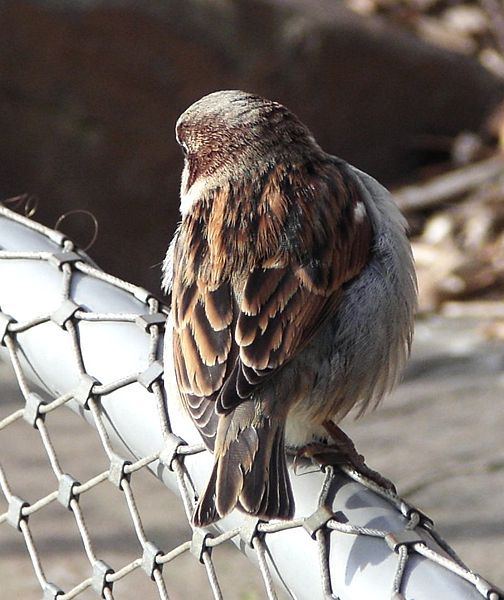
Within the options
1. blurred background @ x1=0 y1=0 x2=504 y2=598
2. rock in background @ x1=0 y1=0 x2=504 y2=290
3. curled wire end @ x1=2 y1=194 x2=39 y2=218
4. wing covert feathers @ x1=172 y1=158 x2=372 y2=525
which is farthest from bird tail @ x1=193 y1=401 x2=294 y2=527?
rock in background @ x1=0 y1=0 x2=504 y2=290

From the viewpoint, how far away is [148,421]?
5.77 ft

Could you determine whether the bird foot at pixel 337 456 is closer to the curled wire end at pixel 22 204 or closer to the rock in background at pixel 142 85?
the curled wire end at pixel 22 204

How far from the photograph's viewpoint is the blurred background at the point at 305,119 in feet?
19.0

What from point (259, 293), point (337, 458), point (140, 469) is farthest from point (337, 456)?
point (259, 293)

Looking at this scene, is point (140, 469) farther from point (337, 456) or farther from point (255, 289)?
point (255, 289)

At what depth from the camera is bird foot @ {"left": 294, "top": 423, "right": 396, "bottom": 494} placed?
1.81 metres

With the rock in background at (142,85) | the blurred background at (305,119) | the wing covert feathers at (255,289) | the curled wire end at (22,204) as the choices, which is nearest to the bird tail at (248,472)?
the wing covert feathers at (255,289)

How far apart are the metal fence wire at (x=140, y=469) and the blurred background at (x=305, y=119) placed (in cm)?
325

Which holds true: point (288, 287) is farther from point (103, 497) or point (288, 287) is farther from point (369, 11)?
point (369, 11)

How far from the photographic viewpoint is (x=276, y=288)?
2.21 meters

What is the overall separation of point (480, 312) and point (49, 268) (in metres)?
4.33

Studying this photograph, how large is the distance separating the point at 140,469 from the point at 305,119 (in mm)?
5476

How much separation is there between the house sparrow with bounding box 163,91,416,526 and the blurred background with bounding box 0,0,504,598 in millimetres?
2685

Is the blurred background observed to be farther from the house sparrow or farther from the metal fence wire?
the metal fence wire
